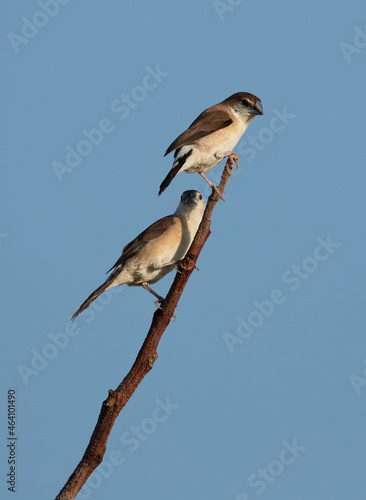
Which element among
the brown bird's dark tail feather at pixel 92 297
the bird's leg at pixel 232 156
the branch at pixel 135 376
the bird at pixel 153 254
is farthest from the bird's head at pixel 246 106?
the brown bird's dark tail feather at pixel 92 297

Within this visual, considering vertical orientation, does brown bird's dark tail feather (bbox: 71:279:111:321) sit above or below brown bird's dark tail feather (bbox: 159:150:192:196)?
below

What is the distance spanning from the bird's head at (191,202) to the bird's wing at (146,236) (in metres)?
0.39

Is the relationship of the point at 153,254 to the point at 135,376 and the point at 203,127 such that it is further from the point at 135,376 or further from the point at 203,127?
the point at 135,376

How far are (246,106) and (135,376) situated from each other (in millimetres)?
4602

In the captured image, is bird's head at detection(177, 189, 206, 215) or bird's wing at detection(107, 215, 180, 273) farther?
bird's head at detection(177, 189, 206, 215)

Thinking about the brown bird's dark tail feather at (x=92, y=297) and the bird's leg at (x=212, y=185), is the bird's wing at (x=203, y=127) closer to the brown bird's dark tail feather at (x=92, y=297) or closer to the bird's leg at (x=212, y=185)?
the bird's leg at (x=212, y=185)

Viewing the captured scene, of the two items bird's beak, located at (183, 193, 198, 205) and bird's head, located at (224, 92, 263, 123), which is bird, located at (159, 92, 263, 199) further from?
bird's beak, located at (183, 193, 198, 205)

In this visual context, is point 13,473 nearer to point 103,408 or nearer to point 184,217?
point 103,408

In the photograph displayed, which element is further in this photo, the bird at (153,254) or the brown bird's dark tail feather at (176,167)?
the bird at (153,254)

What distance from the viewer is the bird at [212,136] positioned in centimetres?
903

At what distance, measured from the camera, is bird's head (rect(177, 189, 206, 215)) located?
1015cm

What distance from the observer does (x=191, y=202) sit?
400 inches

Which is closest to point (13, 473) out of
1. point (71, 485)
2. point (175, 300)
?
point (71, 485)

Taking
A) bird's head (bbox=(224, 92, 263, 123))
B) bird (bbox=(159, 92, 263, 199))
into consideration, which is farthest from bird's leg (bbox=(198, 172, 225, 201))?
bird's head (bbox=(224, 92, 263, 123))
